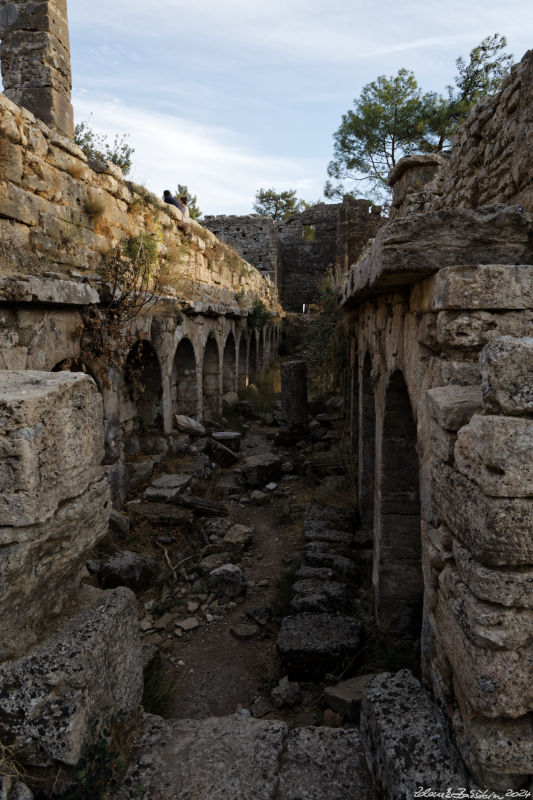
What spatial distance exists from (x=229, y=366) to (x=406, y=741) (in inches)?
468

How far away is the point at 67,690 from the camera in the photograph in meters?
1.69

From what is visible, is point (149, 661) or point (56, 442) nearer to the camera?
point (56, 442)

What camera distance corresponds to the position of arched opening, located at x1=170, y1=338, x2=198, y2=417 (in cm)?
1005

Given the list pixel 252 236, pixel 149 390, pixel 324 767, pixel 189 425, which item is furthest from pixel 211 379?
pixel 252 236

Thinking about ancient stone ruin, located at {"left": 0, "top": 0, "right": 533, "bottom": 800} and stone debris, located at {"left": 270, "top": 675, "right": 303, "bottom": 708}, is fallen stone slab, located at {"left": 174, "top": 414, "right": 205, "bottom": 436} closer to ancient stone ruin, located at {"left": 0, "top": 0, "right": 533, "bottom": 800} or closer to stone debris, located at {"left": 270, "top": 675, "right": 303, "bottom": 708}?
ancient stone ruin, located at {"left": 0, "top": 0, "right": 533, "bottom": 800}

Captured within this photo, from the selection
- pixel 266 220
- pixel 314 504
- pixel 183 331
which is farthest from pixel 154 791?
pixel 266 220

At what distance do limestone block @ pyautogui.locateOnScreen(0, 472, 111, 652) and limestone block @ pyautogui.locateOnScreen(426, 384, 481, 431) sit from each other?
147cm

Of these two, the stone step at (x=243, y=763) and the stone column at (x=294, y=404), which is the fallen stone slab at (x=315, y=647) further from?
the stone column at (x=294, y=404)

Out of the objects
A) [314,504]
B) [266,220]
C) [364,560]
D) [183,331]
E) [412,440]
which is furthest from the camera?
[266,220]

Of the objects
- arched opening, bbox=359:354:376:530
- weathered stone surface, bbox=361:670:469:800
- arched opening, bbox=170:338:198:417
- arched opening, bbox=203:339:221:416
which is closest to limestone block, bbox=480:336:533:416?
weathered stone surface, bbox=361:670:469:800

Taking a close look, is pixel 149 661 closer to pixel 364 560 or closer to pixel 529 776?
pixel 364 560

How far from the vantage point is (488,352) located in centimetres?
154

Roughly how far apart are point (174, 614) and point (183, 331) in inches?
210

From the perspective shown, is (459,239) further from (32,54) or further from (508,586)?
(32,54)
